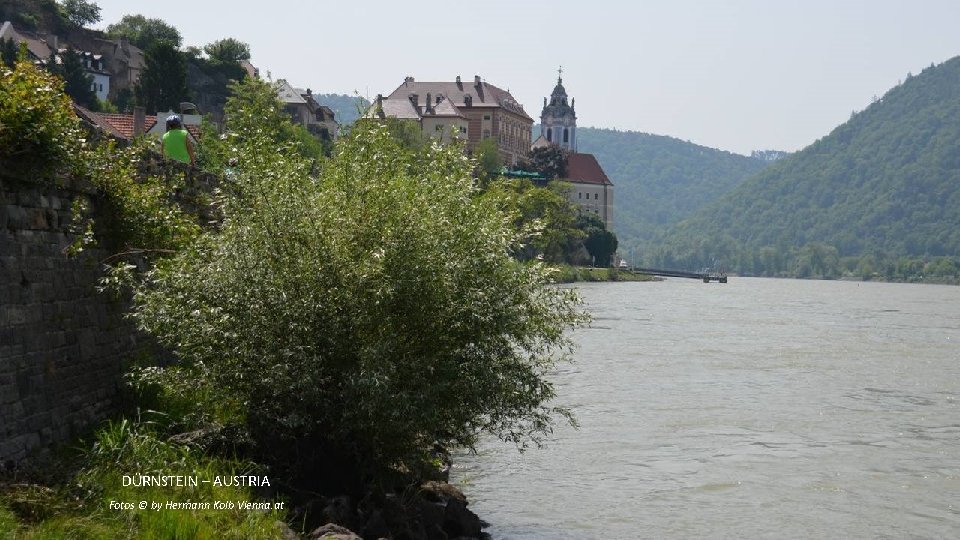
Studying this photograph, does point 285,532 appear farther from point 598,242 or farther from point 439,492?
point 598,242

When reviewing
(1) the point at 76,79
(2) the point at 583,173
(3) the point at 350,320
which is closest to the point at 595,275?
(1) the point at 76,79

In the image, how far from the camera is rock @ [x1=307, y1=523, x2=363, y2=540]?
1130cm

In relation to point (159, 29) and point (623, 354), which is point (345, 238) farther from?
point (159, 29)

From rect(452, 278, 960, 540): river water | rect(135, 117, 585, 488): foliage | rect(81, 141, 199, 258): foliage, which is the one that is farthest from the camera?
rect(452, 278, 960, 540): river water

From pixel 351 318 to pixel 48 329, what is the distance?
302cm

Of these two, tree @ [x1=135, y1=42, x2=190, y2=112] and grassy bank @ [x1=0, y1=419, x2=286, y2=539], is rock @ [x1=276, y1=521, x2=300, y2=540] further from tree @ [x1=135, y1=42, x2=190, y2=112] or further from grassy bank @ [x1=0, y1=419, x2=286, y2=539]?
tree @ [x1=135, y1=42, x2=190, y2=112]

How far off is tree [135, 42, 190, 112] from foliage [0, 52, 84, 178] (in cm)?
7364

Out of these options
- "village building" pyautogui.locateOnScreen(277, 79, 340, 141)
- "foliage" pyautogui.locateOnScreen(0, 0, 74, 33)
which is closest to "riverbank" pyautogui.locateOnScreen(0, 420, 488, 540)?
"foliage" pyautogui.locateOnScreen(0, 0, 74, 33)

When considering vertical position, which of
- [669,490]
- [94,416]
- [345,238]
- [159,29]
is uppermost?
[159,29]

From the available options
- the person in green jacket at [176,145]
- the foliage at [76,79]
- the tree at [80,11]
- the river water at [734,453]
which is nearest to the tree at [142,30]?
the tree at [80,11]

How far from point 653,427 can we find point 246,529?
1531 centimetres

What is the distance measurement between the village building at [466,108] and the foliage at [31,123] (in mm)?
148606

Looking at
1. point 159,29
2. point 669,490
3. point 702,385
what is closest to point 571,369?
point 702,385

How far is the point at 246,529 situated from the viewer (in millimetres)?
10758
